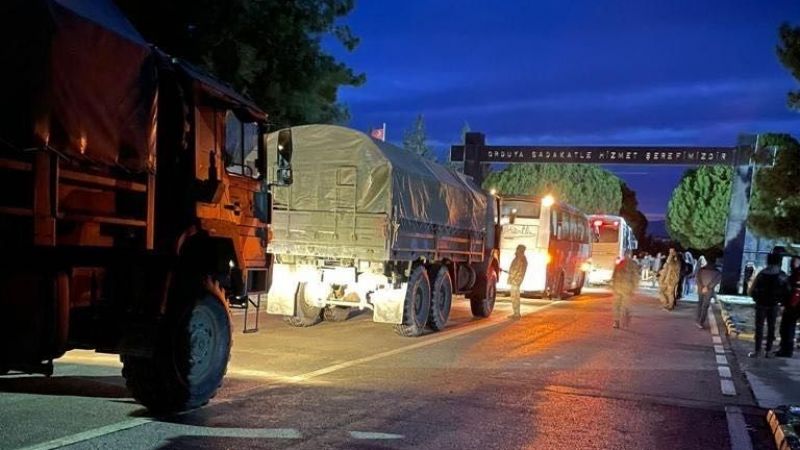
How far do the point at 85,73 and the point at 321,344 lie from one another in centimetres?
685

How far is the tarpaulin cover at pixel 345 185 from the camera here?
1259 centimetres

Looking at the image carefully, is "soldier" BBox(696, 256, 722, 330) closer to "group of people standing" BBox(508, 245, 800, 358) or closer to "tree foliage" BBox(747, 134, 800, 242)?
"group of people standing" BBox(508, 245, 800, 358)

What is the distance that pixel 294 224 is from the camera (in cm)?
1313

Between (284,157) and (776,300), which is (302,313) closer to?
(284,157)

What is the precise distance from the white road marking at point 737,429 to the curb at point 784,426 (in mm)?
244

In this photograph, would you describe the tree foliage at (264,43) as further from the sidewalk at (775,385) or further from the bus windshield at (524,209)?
the sidewalk at (775,385)

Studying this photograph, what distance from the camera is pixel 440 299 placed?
14.7m

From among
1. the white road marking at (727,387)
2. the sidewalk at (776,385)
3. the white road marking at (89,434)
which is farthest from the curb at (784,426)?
the white road marking at (89,434)

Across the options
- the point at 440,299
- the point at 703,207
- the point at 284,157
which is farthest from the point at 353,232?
the point at 703,207

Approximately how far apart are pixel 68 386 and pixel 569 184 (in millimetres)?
52789

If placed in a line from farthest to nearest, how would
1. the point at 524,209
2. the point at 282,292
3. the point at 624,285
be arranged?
the point at 524,209 < the point at 624,285 < the point at 282,292

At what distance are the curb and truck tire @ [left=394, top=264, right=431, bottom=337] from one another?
617cm

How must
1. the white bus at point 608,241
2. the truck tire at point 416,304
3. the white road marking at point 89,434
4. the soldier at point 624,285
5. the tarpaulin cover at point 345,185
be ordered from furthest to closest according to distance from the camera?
1. the white bus at point 608,241
2. the soldier at point 624,285
3. the truck tire at point 416,304
4. the tarpaulin cover at point 345,185
5. the white road marking at point 89,434

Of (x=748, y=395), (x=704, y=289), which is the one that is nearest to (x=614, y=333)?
(x=704, y=289)
